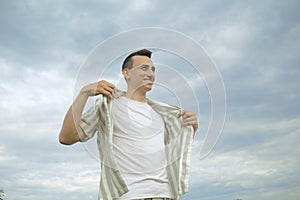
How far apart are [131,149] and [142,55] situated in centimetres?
96

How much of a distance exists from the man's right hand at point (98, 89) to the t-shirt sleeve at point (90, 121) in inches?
7.6

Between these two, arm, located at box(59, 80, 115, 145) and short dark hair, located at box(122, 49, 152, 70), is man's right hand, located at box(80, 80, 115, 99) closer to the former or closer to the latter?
arm, located at box(59, 80, 115, 145)

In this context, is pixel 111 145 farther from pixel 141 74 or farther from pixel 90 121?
pixel 141 74

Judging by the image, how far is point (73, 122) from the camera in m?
2.75

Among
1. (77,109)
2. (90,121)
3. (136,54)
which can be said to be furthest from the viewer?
(136,54)

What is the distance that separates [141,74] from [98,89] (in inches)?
23.1

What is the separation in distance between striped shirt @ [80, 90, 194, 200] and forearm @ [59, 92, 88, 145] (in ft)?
0.28

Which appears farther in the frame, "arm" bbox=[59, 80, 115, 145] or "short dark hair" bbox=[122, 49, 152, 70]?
"short dark hair" bbox=[122, 49, 152, 70]

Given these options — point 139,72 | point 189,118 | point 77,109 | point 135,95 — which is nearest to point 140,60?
point 139,72

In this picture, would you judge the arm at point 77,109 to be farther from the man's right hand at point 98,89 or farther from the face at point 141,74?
the face at point 141,74

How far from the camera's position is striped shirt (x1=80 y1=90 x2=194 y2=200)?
2721 millimetres

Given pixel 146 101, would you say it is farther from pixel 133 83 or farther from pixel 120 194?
pixel 120 194

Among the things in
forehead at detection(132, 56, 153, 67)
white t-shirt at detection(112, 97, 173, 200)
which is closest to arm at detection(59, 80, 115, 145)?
white t-shirt at detection(112, 97, 173, 200)

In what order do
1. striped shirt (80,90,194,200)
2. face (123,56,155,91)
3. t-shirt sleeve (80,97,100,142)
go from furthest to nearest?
face (123,56,155,91)
t-shirt sleeve (80,97,100,142)
striped shirt (80,90,194,200)
